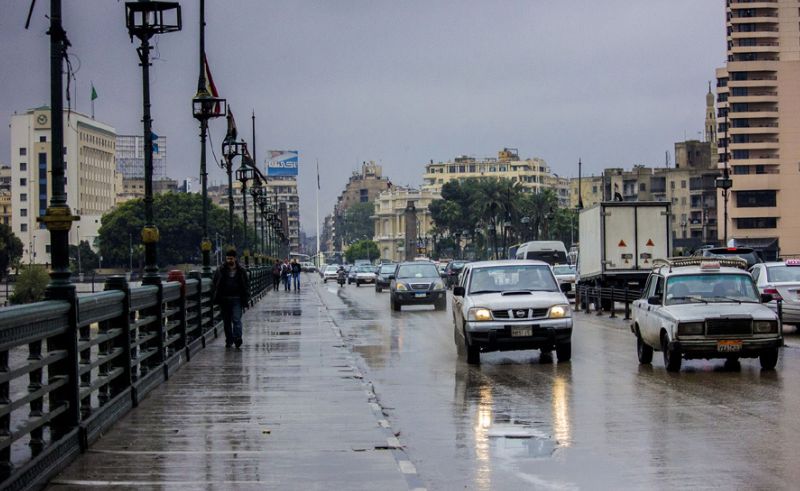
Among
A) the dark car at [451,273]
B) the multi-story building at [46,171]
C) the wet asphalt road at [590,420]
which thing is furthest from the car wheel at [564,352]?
the dark car at [451,273]

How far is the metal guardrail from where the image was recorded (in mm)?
8414

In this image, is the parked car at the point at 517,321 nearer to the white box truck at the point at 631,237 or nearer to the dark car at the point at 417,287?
the white box truck at the point at 631,237

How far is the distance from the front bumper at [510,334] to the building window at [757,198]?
115 m

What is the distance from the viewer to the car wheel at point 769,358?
57.7 feet

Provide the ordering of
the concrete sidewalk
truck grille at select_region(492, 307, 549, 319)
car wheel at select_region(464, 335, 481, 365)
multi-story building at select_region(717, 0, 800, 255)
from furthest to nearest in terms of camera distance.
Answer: multi-story building at select_region(717, 0, 800, 255)
car wheel at select_region(464, 335, 481, 365)
truck grille at select_region(492, 307, 549, 319)
the concrete sidewalk

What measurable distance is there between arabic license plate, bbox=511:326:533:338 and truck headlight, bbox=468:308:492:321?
459mm

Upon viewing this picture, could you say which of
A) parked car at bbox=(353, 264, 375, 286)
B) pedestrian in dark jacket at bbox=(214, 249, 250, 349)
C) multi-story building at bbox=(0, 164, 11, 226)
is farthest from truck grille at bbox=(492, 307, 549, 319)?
multi-story building at bbox=(0, 164, 11, 226)

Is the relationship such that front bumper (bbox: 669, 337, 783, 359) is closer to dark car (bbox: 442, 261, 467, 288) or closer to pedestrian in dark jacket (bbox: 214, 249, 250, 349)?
pedestrian in dark jacket (bbox: 214, 249, 250, 349)

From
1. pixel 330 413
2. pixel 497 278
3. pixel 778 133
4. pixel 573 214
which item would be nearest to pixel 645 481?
pixel 330 413

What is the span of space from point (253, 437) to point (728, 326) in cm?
842

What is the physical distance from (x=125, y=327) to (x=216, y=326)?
50.2 ft

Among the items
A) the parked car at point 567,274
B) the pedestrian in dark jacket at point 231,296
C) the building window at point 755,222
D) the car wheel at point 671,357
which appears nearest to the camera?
the car wheel at point 671,357

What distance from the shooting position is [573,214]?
6526 inches

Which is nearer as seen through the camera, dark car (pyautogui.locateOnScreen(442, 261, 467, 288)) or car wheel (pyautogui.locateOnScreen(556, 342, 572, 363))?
car wheel (pyautogui.locateOnScreen(556, 342, 572, 363))
